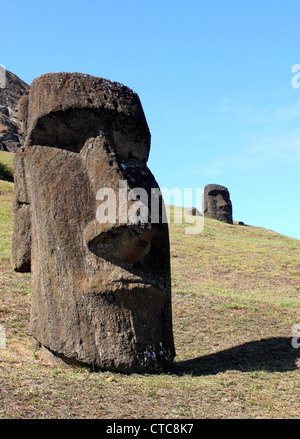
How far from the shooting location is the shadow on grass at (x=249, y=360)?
21.3 feet

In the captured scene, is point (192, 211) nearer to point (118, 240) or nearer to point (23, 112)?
point (23, 112)

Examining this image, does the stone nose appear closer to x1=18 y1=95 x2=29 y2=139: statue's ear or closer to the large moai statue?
the large moai statue

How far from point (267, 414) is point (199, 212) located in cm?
2684

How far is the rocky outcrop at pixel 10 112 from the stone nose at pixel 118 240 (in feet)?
102

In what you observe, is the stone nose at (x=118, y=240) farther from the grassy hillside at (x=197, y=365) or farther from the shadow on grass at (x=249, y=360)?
the shadow on grass at (x=249, y=360)

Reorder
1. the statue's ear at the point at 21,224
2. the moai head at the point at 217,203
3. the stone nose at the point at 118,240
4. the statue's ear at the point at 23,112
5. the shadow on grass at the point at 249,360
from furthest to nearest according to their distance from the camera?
the moai head at the point at 217,203, the statue's ear at the point at 23,112, the statue's ear at the point at 21,224, the shadow on grass at the point at 249,360, the stone nose at the point at 118,240

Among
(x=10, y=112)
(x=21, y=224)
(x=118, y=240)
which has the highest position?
(x=10, y=112)

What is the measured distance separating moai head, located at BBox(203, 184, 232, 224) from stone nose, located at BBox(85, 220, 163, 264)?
2322 cm

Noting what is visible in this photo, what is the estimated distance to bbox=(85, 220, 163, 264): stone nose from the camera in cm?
579

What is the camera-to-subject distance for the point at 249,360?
23.1ft

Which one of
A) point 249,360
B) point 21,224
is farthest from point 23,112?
point 249,360

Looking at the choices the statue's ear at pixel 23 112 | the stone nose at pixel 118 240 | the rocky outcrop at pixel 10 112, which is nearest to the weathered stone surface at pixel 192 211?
the rocky outcrop at pixel 10 112

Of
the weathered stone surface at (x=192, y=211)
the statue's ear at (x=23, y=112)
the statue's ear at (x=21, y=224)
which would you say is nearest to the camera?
the statue's ear at (x=21, y=224)

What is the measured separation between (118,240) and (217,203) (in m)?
23.5
